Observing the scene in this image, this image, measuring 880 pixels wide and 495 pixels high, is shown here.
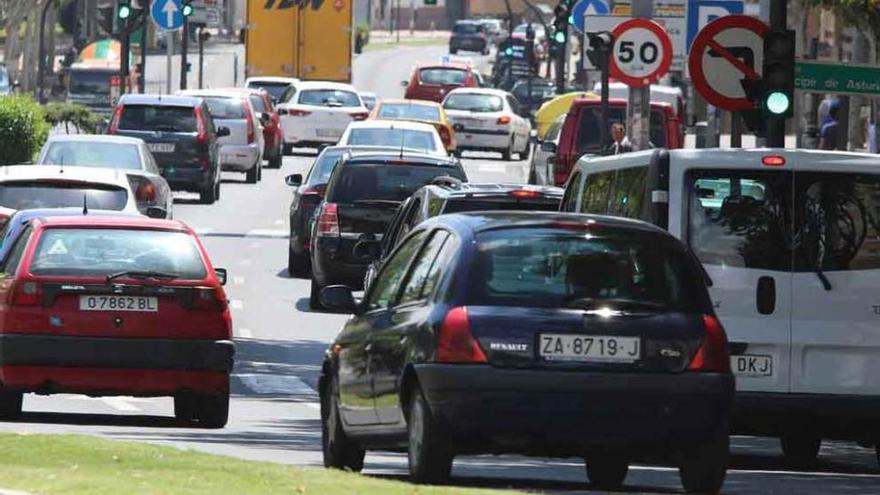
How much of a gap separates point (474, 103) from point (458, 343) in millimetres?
46384

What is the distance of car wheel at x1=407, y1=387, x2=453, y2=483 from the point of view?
1210cm

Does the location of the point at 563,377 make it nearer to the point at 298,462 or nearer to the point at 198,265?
the point at 298,462

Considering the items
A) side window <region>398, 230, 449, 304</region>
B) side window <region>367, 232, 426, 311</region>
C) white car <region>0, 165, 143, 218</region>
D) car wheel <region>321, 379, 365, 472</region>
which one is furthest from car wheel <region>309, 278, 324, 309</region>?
side window <region>398, 230, 449, 304</region>

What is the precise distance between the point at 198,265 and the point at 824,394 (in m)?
4.26

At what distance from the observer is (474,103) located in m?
58.3

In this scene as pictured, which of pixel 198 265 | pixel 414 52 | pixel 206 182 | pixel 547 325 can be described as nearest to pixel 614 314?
pixel 547 325

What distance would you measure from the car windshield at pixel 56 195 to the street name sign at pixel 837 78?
20.8ft

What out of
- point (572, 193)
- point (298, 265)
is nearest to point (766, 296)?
point (572, 193)

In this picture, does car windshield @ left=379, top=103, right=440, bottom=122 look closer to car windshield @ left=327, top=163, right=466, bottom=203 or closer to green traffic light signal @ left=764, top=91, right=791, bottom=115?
car windshield @ left=327, top=163, right=466, bottom=203

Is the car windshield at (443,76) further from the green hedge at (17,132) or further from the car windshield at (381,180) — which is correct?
the car windshield at (381,180)

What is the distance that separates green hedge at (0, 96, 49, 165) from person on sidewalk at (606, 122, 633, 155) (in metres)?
11.5

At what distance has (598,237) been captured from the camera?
1255cm

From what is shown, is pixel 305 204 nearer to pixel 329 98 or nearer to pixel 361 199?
Result: pixel 361 199

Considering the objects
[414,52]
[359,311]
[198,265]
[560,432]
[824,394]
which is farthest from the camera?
[414,52]
